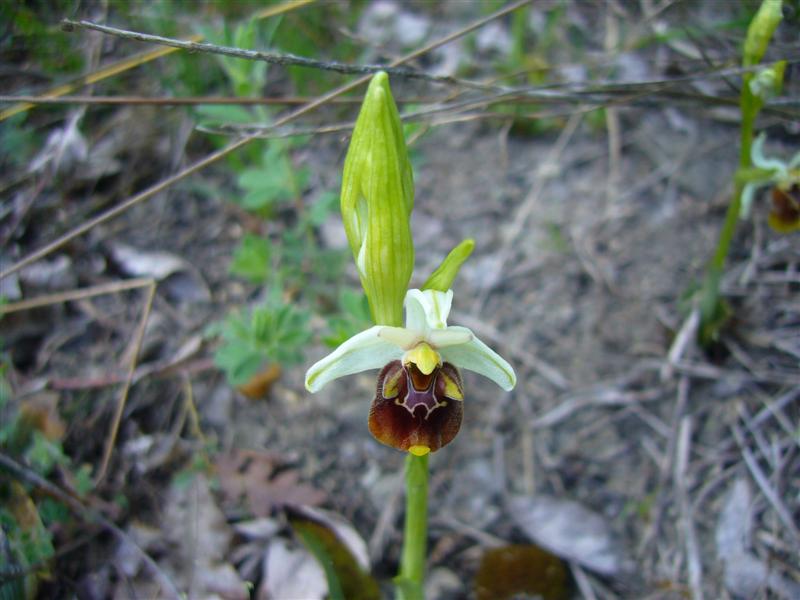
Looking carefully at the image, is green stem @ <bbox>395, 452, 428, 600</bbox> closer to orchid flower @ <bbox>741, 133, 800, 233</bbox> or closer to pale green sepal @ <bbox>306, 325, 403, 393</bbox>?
pale green sepal @ <bbox>306, 325, 403, 393</bbox>

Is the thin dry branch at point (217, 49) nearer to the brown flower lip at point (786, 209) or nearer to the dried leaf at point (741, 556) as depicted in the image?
the brown flower lip at point (786, 209)

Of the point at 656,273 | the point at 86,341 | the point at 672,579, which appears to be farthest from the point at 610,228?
the point at 86,341

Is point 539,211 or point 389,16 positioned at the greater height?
point 389,16

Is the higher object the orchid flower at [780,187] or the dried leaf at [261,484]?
the orchid flower at [780,187]

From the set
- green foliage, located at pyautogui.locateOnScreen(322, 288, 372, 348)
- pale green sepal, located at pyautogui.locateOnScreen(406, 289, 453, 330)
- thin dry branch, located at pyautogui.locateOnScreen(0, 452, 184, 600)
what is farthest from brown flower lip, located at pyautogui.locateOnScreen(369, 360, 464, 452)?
thin dry branch, located at pyautogui.locateOnScreen(0, 452, 184, 600)

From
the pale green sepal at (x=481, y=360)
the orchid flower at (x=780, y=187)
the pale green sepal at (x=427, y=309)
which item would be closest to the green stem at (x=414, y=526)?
the pale green sepal at (x=481, y=360)

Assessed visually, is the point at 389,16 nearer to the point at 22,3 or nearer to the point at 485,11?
the point at 485,11
